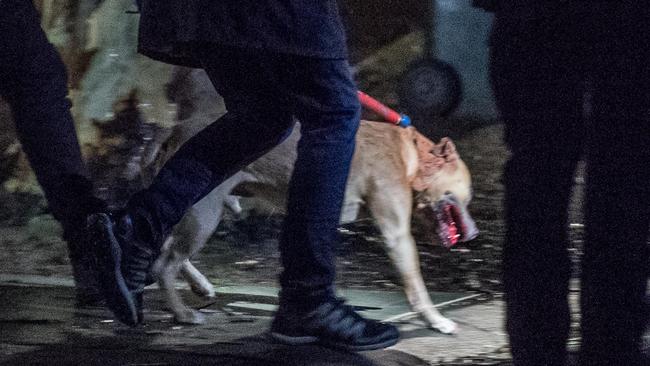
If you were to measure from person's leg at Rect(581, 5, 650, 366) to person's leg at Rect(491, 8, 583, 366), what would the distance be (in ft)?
0.20

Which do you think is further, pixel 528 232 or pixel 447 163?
pixel 447 163

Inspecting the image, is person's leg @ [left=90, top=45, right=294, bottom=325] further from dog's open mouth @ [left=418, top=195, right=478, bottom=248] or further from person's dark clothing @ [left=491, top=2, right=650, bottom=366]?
dog's open mouth @ [left=418, top=195, right=478, bottom=248]

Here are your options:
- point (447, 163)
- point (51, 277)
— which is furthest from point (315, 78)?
point (51, 277)

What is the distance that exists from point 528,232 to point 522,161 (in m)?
0.18

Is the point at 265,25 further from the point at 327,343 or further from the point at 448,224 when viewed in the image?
the point at 448,224

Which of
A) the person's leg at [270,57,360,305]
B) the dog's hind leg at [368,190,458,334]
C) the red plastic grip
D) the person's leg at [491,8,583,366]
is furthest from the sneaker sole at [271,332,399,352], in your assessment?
the red plastic grip

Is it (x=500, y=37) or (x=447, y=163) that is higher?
(x=500, y=37)

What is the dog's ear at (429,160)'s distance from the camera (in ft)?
14.5

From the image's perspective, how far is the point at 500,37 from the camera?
267 centimetres

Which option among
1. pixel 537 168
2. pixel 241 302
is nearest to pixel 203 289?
pixel 241 302

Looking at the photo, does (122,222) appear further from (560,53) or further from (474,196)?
(474,196)

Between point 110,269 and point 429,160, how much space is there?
179 cm

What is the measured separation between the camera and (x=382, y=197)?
4293 millimetres

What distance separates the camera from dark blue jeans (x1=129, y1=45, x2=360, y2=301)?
2.97 meters
